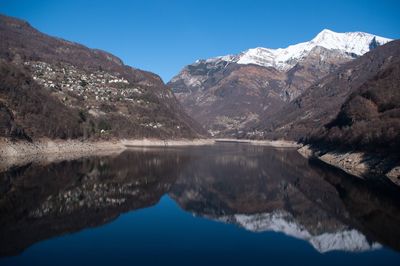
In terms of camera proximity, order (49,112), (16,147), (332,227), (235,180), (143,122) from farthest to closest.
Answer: (143,122), (49,112), (16,147), (235,180), (332,227)

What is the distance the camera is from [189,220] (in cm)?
3822

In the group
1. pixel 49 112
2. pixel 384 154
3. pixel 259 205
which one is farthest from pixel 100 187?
pixel 49 112

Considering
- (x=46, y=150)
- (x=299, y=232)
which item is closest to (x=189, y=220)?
(x=299, y=232)

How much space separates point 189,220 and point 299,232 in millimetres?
9581

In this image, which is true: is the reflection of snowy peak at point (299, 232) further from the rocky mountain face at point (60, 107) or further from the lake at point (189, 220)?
the rocky mountain face at point (60, 107)

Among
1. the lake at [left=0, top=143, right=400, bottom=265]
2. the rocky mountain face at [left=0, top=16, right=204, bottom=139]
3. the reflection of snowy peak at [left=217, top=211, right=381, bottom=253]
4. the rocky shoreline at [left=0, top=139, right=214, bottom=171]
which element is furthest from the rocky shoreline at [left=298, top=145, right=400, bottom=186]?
the rocky mountain face at [left=0, top=16, right=204, bottom=139]

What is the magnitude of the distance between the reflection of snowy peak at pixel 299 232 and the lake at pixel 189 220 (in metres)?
0.07

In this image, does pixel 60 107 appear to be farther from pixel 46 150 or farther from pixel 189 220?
pixel 189 220

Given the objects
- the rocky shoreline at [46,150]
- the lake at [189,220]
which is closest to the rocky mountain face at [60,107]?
the rocky shoreline at [46,150]

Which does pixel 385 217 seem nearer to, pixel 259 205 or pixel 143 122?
pixel 259 205

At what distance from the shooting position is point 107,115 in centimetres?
16650

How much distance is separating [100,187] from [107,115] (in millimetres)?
116539

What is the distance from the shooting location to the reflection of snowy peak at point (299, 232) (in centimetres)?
3016

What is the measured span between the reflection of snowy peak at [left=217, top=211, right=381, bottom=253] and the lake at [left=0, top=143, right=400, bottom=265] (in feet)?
0.24
